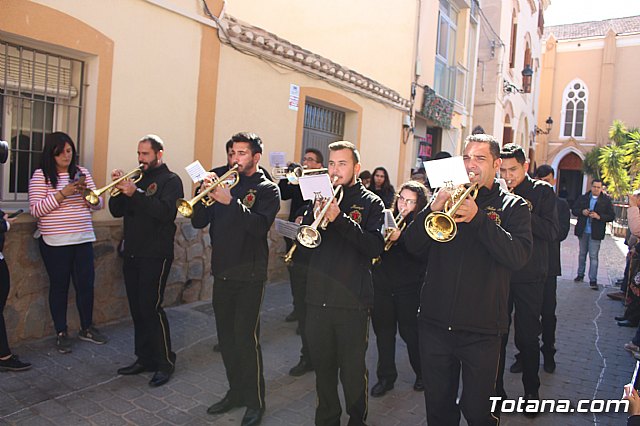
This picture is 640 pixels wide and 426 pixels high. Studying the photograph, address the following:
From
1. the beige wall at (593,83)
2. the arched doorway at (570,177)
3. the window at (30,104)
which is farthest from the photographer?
the arched doorway at (570,177)

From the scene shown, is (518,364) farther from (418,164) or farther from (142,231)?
(418,164)

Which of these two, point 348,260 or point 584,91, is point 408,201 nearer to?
point 348,260

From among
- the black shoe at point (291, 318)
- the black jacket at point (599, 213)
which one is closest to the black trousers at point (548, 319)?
the black shoe at point (291, 318)

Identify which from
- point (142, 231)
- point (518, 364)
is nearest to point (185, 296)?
point (142, 231)

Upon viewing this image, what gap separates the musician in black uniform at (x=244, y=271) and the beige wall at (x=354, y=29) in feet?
15.2

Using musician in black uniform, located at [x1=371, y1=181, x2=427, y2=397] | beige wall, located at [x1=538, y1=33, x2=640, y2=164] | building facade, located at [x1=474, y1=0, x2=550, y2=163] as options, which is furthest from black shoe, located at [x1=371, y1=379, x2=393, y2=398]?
beige wall, located at [x1=538, y1=33, x2=640, y2=164]

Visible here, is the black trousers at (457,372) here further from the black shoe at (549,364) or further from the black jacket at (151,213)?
the black shoe at (549,364)

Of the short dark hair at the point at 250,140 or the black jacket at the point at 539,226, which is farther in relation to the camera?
the black jacket at the point at 539,226

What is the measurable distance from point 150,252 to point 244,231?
1.03 m

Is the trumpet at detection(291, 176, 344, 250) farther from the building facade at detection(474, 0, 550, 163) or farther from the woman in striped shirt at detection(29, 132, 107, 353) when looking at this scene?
the building facade at detection(474, 0, 550, 163)

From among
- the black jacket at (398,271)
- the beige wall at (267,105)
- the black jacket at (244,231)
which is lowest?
the black jacket at (398,271)

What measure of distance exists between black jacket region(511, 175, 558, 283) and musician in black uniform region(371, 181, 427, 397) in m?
0.83

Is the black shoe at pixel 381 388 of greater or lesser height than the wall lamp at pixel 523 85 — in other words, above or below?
below

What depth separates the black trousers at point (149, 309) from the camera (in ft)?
13.6
